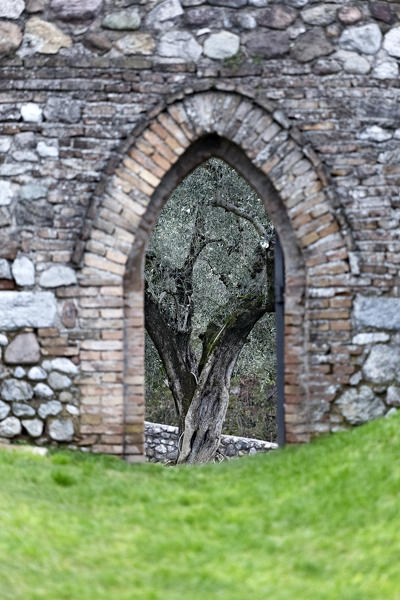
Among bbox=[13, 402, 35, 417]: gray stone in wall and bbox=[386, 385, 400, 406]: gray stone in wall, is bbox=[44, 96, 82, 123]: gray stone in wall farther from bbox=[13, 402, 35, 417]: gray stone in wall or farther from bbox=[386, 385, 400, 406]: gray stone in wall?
bbox=[386, 385, 400, 406]: gray stone in wall

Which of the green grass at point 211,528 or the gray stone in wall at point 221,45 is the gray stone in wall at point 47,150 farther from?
the green grass at point 211,528

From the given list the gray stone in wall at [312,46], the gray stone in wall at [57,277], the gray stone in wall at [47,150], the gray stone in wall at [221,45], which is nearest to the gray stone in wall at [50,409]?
the gray stone in wall at [57,277]

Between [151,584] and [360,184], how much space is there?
3.48 meters

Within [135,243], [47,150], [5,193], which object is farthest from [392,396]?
[5,193]

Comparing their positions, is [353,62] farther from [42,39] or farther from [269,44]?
[42,39]

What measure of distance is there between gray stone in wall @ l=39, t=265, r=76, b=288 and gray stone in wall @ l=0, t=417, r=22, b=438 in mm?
985

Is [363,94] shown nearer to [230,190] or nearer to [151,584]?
[151,584]

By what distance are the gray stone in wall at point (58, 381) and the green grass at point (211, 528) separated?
534mm

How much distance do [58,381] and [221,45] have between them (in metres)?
2.70

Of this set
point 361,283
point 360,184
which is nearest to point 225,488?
point 361,283

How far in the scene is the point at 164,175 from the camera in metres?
5.83

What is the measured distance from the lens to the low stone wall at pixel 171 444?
43.5 ft

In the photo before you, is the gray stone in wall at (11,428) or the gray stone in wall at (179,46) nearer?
the gray stone in wall at (11,428)

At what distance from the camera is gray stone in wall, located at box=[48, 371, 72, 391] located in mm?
5629
